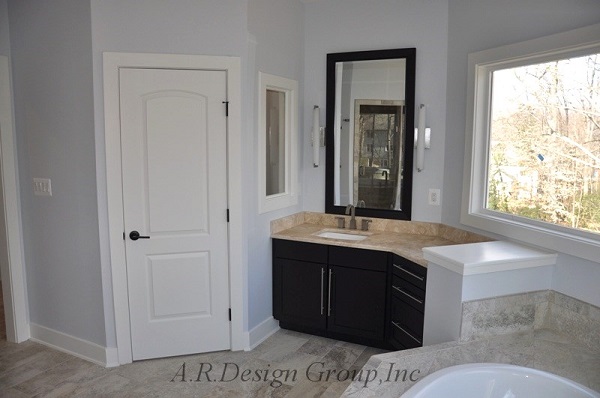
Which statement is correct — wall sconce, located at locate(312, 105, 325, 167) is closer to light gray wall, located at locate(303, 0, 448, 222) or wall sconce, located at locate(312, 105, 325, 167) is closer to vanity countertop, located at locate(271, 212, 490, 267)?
light gray wall, located at locate(303, 0, 448, 222)

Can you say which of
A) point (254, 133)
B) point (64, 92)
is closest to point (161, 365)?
point (254, 133)

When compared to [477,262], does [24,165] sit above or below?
above

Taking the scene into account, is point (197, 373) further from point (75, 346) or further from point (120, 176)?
point (120, 176)

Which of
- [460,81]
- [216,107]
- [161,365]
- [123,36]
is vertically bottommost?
[161,365]

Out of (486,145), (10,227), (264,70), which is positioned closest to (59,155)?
(10,227)

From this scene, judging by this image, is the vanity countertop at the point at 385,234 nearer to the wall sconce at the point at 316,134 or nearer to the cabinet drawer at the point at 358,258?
the cabinet drawer at the point at 358,258

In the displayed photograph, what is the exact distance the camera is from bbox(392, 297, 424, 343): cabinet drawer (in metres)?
2.82

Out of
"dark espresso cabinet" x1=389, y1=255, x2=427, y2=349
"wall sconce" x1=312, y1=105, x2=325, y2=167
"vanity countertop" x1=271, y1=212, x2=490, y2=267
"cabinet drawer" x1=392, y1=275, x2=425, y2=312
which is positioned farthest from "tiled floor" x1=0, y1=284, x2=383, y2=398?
"wall sconce" x1=312, y1=105, x2=325, y2=167

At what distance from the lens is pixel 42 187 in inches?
125

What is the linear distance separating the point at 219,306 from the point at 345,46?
7.44 ft

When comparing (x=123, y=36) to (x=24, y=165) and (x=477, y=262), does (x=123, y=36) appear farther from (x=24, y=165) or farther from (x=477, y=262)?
(x=477, y=262)

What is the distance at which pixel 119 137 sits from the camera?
2912 millimetres

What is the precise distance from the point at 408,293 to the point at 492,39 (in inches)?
67.2

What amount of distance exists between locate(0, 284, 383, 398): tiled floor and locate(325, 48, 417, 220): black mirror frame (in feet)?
3.52
